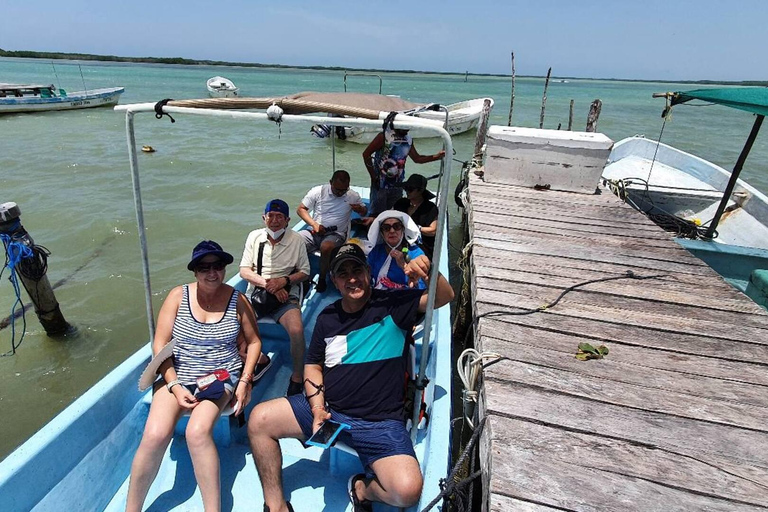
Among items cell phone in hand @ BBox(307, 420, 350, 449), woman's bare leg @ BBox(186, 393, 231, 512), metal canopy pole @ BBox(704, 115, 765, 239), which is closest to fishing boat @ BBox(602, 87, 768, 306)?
metal canopy pole @ BBox(704, 115, 765, 239)

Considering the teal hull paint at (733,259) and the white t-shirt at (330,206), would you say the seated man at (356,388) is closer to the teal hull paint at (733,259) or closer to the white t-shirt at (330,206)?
the white t-shirt at (330,206)

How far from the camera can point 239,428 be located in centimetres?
273

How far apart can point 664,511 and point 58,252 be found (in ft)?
29.0

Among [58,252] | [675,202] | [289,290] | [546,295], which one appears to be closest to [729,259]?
[675,202]

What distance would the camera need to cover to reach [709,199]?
761 cm

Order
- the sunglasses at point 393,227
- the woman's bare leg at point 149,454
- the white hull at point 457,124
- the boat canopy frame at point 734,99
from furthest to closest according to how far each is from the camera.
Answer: the white hull at point 457,124, the boat canopy frame at point 734,99, the sunglasses at point 393,227, the woman's bare leg at point 149,454

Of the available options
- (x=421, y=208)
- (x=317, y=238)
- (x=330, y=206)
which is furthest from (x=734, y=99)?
(x=317, y=238)

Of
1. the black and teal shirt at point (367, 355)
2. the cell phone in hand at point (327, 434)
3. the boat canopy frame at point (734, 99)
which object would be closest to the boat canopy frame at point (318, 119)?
the black and teal shirt at point (367, 355)

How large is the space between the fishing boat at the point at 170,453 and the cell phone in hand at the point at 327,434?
0.15 m

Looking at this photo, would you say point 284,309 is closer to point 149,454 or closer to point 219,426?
point 219,426

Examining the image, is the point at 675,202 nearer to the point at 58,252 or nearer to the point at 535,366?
the point at 535,366

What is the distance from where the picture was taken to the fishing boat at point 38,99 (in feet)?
62.8

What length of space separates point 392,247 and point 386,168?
2.10 meters

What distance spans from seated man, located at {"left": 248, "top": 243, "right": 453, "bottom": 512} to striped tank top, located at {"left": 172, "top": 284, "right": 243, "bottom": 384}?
0.43m
